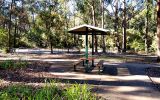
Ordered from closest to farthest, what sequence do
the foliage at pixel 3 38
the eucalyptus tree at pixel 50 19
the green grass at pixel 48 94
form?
the green grass at pixel 48 94, the foliage at pixel 3 38, the eucalyptus tree at pixel 50 19

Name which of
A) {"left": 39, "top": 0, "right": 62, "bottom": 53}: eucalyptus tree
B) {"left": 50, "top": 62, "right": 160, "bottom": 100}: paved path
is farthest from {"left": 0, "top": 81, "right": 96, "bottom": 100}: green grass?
{"left": 39, "top": 0, "right": 62, "bottom": 53}: eucalyptus tree

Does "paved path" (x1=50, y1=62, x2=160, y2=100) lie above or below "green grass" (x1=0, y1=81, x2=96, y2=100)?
below

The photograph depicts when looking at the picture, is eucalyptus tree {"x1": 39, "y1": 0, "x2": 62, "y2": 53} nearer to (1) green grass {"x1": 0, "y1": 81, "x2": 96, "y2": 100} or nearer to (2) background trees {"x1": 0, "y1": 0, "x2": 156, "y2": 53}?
(2) background trees {"x1": 0, "y1": 0, "x2": 156, "y2": 53}

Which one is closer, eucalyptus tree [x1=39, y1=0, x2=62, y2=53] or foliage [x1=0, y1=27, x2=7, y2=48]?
foliage [x1=0, y1=27, x2=7, y2=48]

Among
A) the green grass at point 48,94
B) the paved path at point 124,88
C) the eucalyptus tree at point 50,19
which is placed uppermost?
the eucalyptus tree at point 50,19

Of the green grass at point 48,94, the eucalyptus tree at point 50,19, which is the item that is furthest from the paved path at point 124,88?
the eucalyptus tree at point 50,19

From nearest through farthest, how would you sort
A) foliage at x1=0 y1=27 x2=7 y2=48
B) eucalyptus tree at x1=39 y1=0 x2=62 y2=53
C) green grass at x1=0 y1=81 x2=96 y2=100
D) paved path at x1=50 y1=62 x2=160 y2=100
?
1. green grass at x1=0 y1=81 x2=96 y2=100
2. paved path at x1=50 y1=62 x2=160 y2=100
3. foliage at x1=0 y1=27 x2=7 y2=48
4. eucalyptus tree at x1=39 y1=0 x2=62 y2=53

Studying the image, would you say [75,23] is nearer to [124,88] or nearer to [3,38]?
[3,38]

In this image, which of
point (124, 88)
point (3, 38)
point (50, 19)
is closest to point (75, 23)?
point (50, 19)

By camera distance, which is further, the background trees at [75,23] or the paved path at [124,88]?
the background trees at [75,23]

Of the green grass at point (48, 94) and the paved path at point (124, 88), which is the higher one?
the green grass at point (48, 94)

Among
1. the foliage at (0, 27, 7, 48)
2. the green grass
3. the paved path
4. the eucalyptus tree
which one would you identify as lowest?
the paved path

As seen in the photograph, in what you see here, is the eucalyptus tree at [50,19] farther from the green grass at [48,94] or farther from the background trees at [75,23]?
the green grass at [48,94]

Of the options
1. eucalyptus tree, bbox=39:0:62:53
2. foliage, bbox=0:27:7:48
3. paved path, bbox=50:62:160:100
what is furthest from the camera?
eucalyptus tree, bbox=39:0:62:53
